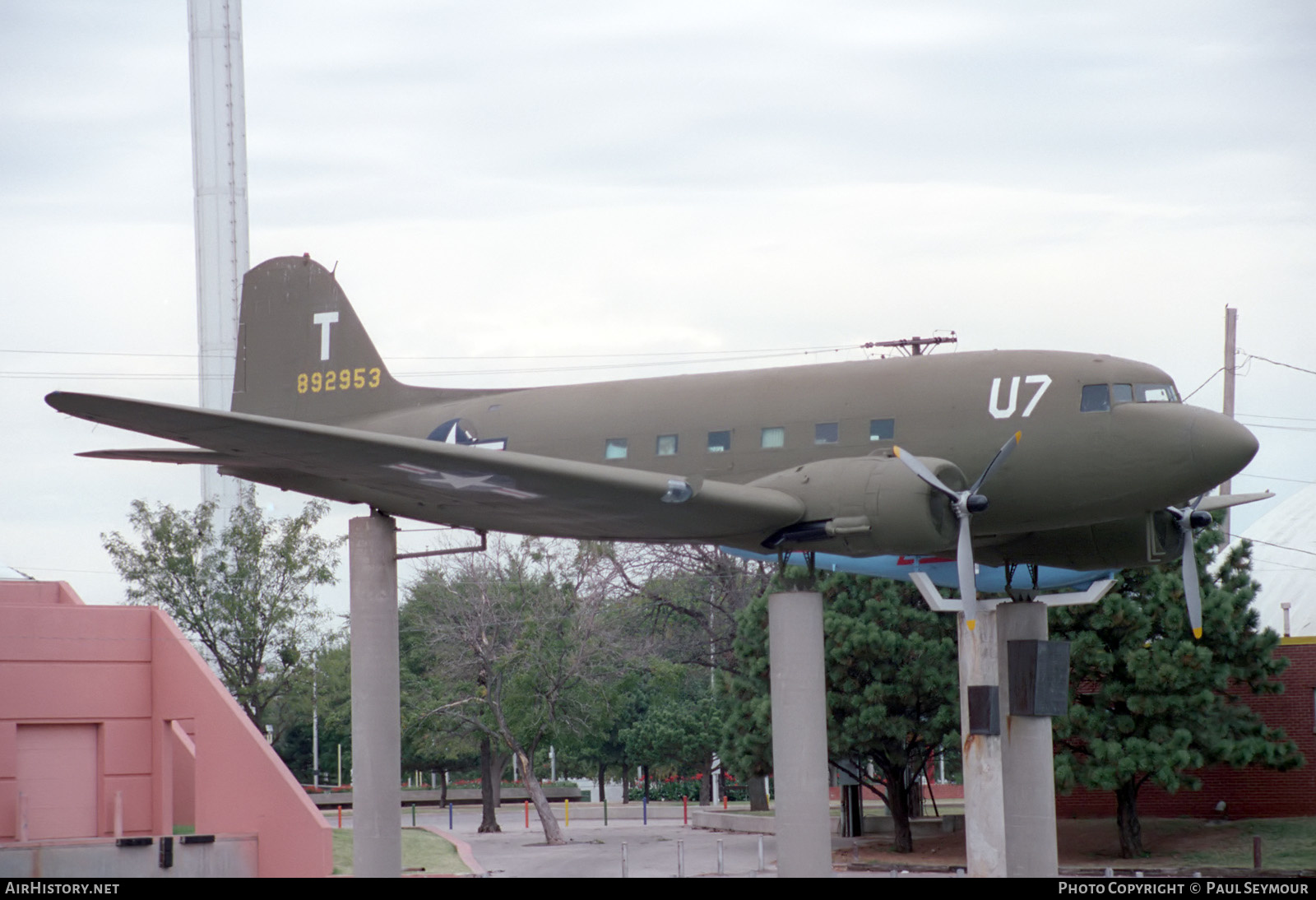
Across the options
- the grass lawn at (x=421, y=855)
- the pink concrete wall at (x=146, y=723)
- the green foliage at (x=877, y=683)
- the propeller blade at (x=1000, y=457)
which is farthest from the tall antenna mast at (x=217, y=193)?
the propeller blade at (x=1000, y=457)

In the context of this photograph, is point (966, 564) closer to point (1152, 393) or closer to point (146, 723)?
point (1152, 393)

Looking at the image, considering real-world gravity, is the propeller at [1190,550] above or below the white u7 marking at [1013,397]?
below

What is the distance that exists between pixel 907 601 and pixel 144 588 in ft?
84.5

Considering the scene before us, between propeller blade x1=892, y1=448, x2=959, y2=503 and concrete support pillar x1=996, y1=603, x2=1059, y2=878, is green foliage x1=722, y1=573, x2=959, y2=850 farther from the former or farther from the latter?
propeller blade x1=892, y1=448, x2=959, y2=503

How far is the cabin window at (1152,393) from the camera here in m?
20.2

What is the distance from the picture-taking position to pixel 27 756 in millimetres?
30844

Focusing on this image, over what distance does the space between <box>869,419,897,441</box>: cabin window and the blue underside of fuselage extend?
19.3 ft

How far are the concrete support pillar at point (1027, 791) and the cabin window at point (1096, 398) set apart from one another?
4.62 meters

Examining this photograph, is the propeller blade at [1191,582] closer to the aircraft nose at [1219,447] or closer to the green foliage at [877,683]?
the aircraft nose at [1219,447]

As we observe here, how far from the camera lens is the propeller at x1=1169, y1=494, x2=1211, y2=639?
887 inches

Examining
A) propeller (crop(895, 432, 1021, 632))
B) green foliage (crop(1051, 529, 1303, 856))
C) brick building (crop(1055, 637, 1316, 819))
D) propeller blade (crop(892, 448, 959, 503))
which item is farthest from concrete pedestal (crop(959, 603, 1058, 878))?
brick building (crop(1055, 637, 1316, 819))

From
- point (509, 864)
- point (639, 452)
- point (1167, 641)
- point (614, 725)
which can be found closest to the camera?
point (639, 452)
